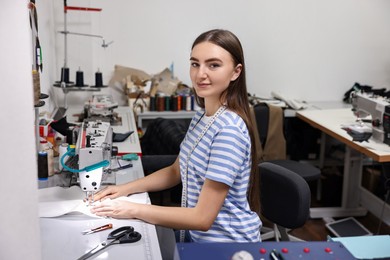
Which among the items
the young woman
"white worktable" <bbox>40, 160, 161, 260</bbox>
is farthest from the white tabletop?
"white worktable" <bbox>40, 160, 161, 260</bbox>

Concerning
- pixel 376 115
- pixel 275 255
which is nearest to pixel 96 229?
pixel 275 255

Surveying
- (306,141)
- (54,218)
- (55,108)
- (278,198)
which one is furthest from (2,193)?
(306,141)

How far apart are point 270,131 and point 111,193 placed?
1923 millimetres

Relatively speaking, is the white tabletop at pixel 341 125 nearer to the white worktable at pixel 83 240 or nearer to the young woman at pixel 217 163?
the young woman at pixel 217 163

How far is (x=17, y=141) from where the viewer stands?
92 cm

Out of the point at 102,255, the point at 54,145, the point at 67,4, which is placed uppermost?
the point at 67,4

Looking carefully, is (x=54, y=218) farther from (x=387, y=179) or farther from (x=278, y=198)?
(x=387, y=179)

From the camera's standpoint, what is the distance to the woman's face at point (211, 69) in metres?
1.60

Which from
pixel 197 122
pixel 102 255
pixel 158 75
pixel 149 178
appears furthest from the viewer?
pixel 158 75

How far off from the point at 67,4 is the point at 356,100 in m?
2.31

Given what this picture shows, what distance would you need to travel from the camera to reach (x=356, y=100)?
337cm

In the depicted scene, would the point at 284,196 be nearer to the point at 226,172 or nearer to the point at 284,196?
the point at 284,196

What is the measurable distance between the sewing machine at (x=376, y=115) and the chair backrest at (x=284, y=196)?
3.10 ft

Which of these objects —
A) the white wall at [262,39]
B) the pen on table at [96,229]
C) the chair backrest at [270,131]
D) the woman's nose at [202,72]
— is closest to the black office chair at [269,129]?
the chair backrest at [270,131]
